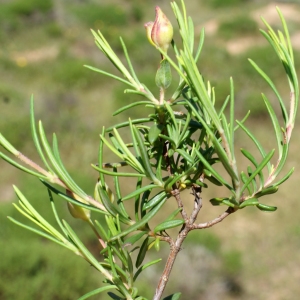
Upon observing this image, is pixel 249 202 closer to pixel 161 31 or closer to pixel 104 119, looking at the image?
pixel 161 31

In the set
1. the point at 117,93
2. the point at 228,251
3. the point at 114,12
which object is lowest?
the point at 228,251

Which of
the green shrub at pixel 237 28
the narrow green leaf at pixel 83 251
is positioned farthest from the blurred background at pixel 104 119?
the narrow green leaf at pixel 83 251

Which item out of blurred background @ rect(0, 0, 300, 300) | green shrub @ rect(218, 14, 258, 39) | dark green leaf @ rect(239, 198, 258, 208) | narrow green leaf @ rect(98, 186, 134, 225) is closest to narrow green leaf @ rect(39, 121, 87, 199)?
narrow green leaf @ rect(98, 186, 134, 225)

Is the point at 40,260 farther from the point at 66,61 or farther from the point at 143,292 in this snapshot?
the point at 66,61

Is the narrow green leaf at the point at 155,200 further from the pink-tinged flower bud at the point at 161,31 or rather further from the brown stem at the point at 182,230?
the pink-tinged flower bud at the point at 161,31

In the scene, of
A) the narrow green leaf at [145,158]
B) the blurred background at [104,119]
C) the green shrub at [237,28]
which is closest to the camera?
the narrow green leaf at [145,158]

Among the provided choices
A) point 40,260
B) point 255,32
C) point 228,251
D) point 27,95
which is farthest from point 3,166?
point 255,32

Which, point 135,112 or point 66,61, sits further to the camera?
point 66,61

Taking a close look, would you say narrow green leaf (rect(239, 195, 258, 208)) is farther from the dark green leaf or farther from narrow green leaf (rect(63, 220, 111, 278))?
narrow green leaf (rect(63, 220, 111, 278))
